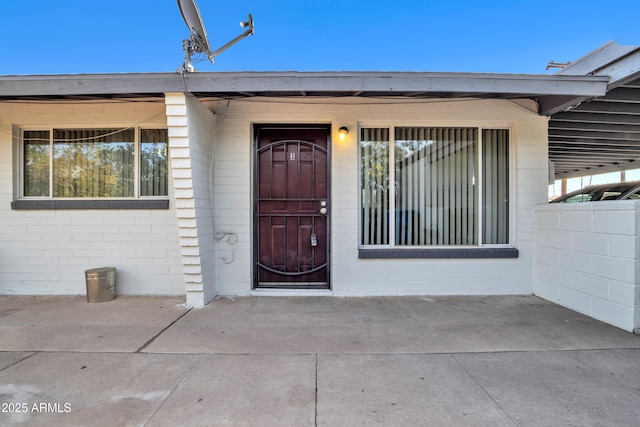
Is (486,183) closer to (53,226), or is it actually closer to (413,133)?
(413,133)

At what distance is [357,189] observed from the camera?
451cm

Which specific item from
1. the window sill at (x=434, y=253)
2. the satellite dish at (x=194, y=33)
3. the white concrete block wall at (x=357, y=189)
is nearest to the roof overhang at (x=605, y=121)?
the white concrete block wall at (x=357, y=189)

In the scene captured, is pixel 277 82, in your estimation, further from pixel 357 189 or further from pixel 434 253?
pixel 434 253

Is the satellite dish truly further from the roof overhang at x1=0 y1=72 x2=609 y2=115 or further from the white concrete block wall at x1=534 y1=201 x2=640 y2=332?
the white concrete block wall at x1=534 y1=201 x2=640 y2=332

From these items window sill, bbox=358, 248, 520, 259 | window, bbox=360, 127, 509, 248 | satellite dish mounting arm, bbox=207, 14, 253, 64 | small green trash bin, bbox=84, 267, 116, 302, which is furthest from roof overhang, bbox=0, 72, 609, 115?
small green trash bin, bbox=84, 267, 116, 302

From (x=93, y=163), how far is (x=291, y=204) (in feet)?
9.65

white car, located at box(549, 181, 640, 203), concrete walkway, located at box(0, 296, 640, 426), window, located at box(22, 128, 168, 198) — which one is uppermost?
window, located at box(22, 128, 168, 198)

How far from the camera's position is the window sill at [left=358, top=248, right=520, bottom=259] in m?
4.48

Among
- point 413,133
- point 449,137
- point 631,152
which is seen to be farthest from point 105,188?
point 631,152

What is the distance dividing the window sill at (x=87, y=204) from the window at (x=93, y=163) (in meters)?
→ 0.15

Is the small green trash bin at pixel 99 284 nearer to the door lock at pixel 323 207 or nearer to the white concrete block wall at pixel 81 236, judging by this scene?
the white concrete block wall at pixel 81 236

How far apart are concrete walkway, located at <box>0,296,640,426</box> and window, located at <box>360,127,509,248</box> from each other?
3.70 feet

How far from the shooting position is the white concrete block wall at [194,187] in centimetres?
363

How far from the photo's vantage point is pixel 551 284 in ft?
13.9
